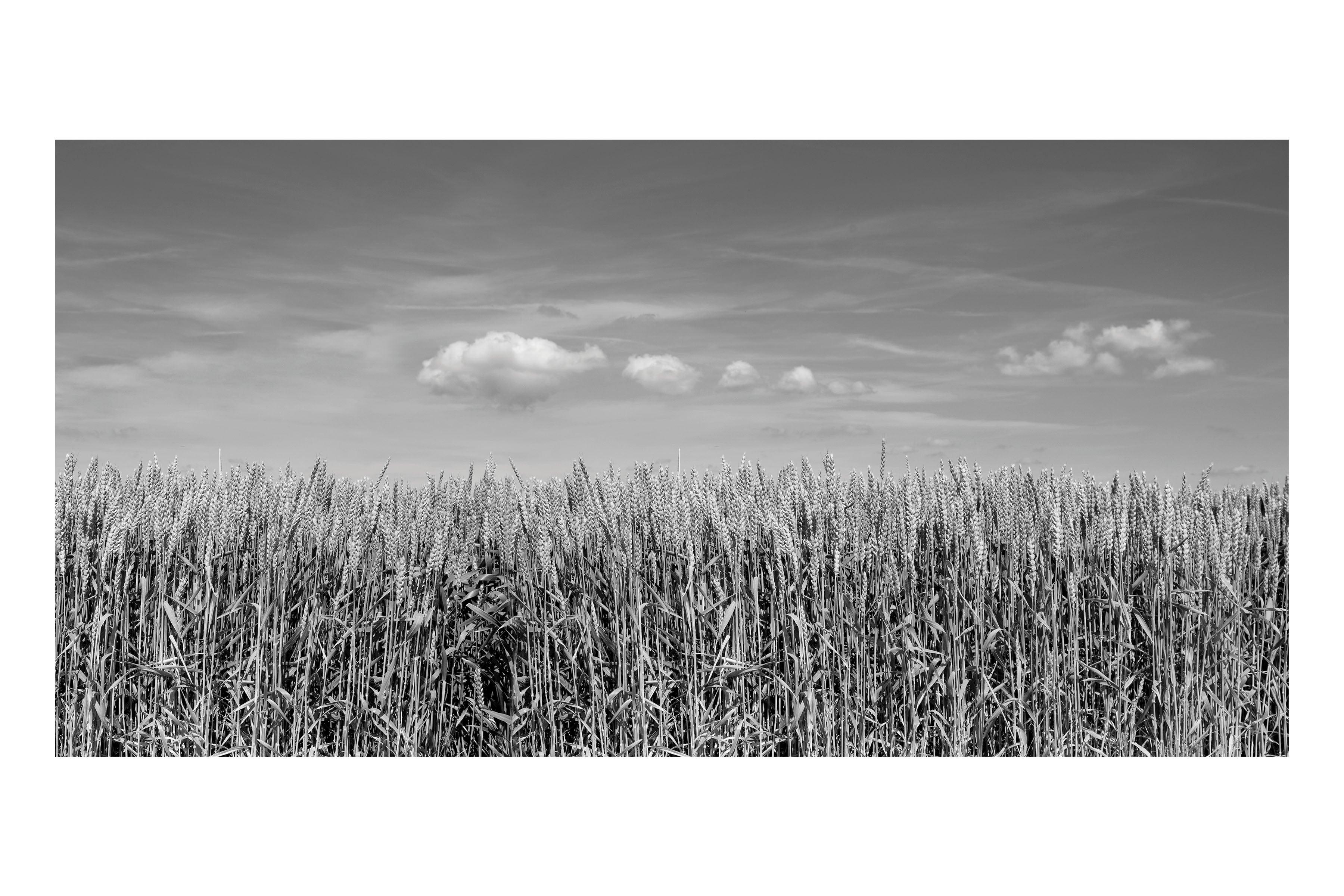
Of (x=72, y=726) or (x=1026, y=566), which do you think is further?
(x=1026, y=566)

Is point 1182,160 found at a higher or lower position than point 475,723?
higher

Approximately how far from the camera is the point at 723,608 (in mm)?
3201

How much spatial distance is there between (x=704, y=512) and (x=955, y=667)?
1059mm

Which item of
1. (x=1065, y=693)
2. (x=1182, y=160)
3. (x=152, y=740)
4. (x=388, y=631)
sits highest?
(x=1182, y=160)

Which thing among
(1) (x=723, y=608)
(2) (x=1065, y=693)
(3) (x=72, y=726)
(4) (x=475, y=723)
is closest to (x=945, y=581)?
(2) (x=1065, y=693)

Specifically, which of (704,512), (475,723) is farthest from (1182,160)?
(475,723)

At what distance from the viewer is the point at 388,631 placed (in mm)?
3068

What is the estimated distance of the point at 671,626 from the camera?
319 cm

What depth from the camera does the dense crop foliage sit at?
307 cm

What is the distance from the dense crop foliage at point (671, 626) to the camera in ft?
10.1

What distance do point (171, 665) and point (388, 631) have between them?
0.80 meters

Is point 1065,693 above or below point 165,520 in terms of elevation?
below

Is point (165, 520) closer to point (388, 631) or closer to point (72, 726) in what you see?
point (72, 726)

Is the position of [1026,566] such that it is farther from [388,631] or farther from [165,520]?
[165,520]
